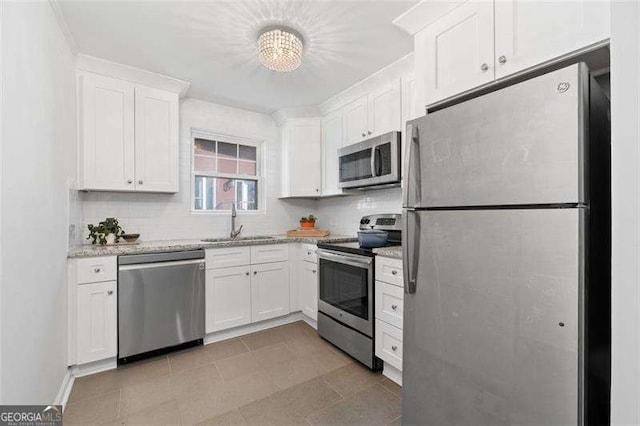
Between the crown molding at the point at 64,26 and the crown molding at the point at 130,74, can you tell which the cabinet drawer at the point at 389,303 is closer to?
the crown molding at the point at 130,74

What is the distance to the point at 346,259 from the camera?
8.02 ft

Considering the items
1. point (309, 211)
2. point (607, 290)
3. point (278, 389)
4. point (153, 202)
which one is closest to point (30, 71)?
point (153, 202)

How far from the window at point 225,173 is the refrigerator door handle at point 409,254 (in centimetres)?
260

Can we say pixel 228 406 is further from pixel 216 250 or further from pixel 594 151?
pixel 594 151

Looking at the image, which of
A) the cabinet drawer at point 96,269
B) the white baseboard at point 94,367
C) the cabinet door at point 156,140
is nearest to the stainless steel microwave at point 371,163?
the cabinet door at point 156,140

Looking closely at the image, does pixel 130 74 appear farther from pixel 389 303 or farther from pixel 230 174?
pixel 389 303

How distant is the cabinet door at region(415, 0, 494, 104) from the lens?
151 cm

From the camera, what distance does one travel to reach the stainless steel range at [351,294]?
7.32 feet

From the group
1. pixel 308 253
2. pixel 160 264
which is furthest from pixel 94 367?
pixel 308 253

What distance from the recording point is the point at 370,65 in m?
2.52

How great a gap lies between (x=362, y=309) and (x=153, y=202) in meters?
2.44

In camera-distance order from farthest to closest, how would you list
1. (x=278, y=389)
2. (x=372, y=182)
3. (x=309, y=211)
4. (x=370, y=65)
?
1. (x=309, y=211)
2. (x=372, y=182)
3. (x=370, y=65)
4. (x=278, y=389)

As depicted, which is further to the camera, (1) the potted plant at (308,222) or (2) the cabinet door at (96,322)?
(1) the potted plant at (308,222)

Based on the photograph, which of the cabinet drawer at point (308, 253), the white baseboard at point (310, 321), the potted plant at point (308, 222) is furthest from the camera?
the potted plant at point (308, 222)
